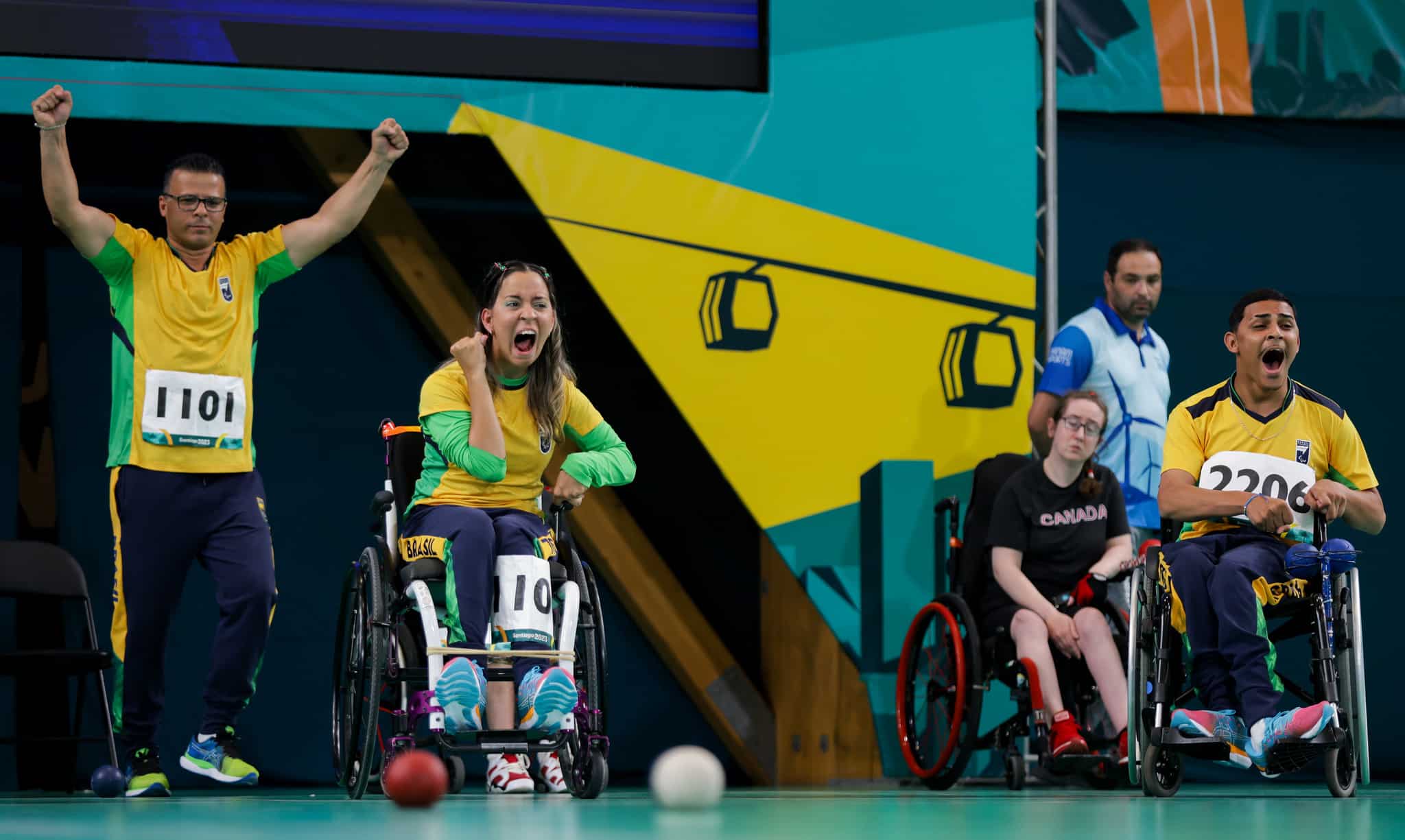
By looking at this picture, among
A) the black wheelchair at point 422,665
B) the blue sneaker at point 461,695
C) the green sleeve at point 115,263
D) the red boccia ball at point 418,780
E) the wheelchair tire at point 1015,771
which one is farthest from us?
the wheelchair tire at point 1015,771

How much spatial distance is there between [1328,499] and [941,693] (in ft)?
3.95

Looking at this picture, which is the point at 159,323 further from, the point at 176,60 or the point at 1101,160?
the point at 1101,160

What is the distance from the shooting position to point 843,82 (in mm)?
4805

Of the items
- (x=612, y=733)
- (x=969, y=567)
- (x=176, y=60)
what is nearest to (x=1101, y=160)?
(x=969, y=567)

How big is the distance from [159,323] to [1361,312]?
151 inches

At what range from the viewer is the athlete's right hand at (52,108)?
3.67 metres

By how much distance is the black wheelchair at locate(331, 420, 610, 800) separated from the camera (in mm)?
3162

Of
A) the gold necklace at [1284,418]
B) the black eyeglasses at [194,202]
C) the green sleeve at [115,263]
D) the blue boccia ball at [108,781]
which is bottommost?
the blue boccia ball at [108,781]

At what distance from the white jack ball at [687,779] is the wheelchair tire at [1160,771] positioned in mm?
1177

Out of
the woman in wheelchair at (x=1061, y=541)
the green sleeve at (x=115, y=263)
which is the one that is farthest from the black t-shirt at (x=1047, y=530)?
the green sleeve at (x=115, y=263)

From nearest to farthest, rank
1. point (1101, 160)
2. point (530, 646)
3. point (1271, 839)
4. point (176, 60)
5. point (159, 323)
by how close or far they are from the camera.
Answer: point (1271, 839), point (530, 646), point (159, 323), point (176, 60), point (1101, 160)

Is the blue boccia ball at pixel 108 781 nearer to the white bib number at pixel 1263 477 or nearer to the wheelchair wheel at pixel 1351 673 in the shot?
the white bib number at pixel 1263 477

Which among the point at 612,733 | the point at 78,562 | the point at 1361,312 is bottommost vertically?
the point at 612,733

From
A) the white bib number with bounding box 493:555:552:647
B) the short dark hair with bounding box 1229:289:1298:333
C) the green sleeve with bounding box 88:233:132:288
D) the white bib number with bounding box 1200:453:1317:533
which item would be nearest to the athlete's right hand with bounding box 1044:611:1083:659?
the white bib number with bounding box 1200:453:1317:533
